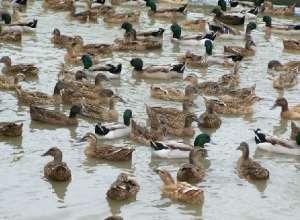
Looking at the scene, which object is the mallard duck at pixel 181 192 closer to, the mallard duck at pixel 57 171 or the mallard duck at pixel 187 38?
the mallard duck at pixel 57 171

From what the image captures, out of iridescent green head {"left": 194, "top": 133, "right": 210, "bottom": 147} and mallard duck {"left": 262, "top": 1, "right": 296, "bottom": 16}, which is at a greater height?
mallard duck {"left": 262, "top": 1, "right": 296, "bottom": 16}

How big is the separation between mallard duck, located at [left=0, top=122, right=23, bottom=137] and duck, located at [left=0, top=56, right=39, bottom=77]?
4094mm

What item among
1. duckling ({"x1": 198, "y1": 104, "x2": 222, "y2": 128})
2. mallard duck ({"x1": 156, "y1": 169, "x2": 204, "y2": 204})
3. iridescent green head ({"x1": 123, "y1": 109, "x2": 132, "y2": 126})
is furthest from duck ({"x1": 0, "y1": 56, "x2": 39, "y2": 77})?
mallard duck ({"x1": 156, "y1": 169, "x2": 204, "y2": 204})

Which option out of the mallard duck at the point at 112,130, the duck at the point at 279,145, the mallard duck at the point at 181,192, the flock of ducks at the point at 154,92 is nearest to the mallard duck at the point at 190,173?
the flock of ducks at the point at 154,92

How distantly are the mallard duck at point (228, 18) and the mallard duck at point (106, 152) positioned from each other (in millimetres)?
12401

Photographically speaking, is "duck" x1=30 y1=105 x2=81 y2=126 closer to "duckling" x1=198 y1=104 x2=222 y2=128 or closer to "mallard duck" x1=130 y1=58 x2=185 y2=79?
"duckling" x1=198 y1=104 x2=222 y2=128

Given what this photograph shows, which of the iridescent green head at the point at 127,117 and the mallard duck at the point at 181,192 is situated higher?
the iridescent green head at the point at 127,117

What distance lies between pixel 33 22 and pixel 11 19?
1.53m

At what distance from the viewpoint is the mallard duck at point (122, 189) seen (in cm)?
1262

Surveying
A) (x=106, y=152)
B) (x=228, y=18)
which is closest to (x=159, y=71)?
(x=106, y=152)

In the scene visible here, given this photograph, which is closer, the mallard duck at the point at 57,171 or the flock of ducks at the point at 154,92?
the mallard duck at the point at 57,171

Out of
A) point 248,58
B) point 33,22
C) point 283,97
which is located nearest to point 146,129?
point 283,97

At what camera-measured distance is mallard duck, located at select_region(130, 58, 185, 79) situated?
1975 cm

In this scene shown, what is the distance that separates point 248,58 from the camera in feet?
72.6
